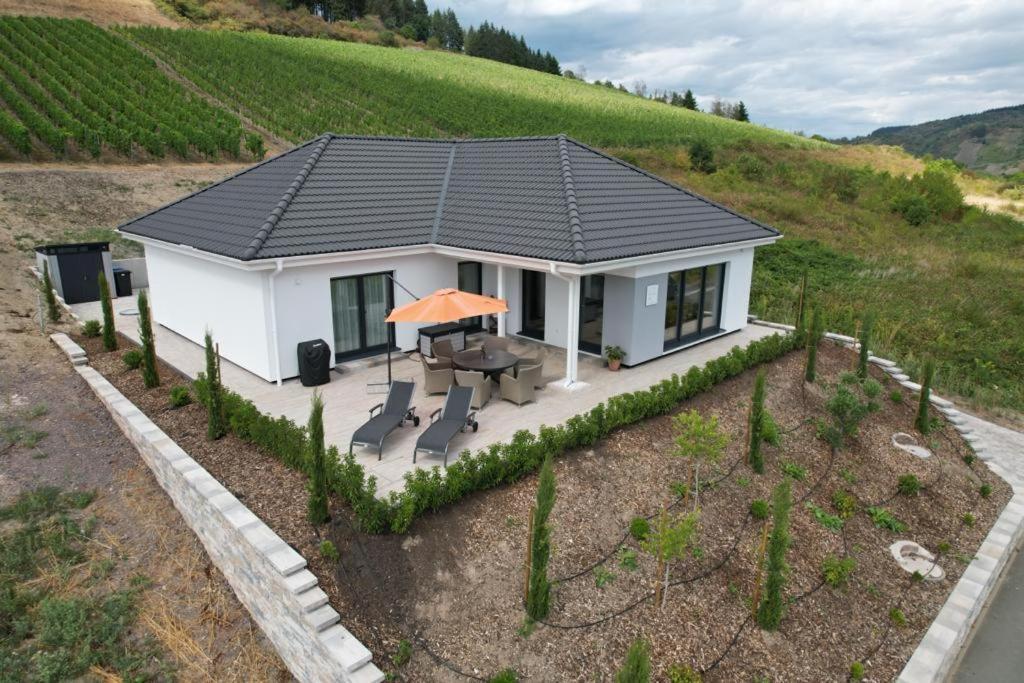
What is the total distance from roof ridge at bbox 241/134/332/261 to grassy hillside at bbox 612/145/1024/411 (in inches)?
556

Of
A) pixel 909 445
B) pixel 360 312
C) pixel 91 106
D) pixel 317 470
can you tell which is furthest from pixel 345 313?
pixel 91 106

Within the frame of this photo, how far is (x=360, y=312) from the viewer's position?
13836mm

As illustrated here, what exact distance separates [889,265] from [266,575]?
27.3m

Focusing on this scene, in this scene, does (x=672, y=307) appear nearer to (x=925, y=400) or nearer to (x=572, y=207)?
(x=572, y=207)

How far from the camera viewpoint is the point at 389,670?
20.8 feet

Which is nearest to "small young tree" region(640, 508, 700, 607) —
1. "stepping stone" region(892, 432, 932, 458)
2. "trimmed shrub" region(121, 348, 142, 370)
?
"stepping stone" region(892, 432, 932, 458)

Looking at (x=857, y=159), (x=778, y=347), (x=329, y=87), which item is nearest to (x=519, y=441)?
(x=778, y=347)

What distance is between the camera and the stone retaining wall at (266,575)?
6.36 m

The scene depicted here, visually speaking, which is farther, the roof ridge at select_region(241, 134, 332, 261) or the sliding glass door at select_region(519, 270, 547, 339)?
the sliding glass door at select_region(519, 270, 547, 339)

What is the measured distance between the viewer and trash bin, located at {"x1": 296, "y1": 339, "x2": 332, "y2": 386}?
12219 mm

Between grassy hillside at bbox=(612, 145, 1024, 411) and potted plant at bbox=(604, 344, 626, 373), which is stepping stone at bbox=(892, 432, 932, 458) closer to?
grassy hillside at bbox=(612, 145, 1024, 411)

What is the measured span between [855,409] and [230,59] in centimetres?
5741

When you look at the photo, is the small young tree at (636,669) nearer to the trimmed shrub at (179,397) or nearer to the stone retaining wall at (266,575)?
the stone retaining wall at (266,575)

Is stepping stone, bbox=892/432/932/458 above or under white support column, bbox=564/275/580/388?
under
